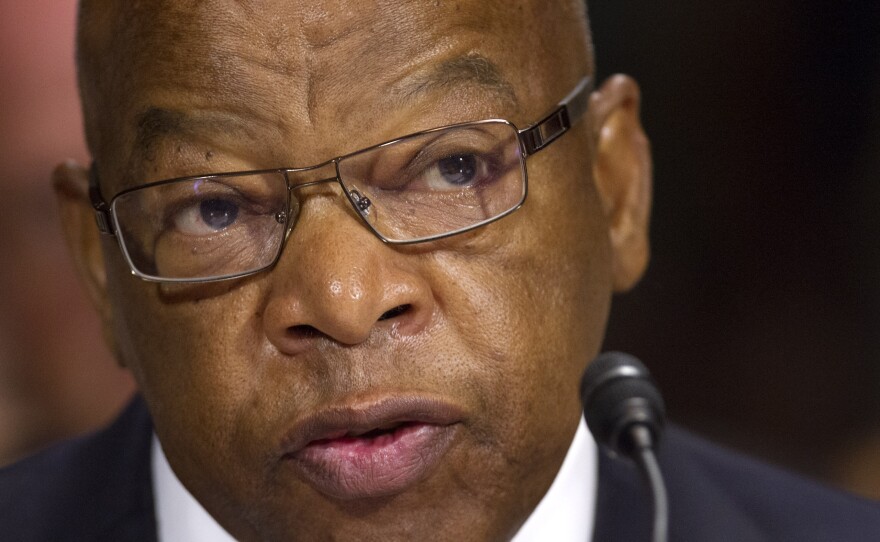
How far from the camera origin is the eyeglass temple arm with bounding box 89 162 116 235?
2146mm

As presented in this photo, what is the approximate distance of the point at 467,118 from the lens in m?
1.99

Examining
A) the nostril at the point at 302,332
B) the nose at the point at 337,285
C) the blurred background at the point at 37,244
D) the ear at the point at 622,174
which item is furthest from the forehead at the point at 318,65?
the blurred background at the point at 37,244

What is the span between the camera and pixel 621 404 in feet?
5.22

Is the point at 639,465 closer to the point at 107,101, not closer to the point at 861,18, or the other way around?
the point at 107,101

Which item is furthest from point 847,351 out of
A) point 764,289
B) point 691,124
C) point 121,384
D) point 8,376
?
point 8,376

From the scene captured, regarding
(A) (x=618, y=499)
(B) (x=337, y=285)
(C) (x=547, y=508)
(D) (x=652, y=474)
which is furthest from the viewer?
(A) (x=618, y=499)

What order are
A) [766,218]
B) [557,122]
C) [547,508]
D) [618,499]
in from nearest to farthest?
[557,122] < [547,508] < [618,499] < [766,218]

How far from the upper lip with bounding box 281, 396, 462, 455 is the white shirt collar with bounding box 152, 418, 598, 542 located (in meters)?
0.40

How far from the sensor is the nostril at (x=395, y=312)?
74.3 inches

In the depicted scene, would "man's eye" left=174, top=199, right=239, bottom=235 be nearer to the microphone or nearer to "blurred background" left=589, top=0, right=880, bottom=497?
the microphone

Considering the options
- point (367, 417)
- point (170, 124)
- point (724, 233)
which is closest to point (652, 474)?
point (367, 417)

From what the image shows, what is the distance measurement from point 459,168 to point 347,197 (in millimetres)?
Answer: 203

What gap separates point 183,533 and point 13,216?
164cm

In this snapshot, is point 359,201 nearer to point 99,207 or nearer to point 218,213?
point 218,213
